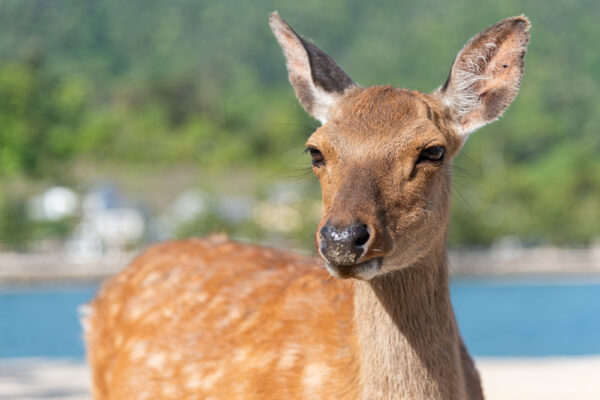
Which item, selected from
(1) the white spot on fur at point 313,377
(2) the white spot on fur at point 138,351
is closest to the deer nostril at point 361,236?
(1) the white spot on fur at point 313,377

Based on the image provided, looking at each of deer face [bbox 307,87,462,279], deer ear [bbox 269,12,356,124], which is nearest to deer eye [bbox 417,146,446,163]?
deer face [bbox 307,87,462,279]

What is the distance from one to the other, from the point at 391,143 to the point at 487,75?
72 centimetres

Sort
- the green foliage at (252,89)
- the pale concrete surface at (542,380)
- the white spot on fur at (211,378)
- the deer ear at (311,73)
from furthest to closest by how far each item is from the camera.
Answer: the green foliage at (252,89) → the pale concrete surface at (542,380) → the white spot on fur at (211,378) → the deer ear at (311,73)

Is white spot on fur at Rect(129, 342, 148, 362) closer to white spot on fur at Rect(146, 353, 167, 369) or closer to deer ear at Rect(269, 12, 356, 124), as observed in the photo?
white spot on fur at Rect(146, 353, 167, 369)

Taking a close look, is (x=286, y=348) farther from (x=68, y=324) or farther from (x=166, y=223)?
(x=166, y=223)

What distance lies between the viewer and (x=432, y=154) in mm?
3348

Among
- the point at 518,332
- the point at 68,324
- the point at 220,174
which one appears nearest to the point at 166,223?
the point at 220,174

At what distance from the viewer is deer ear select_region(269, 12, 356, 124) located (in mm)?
3910

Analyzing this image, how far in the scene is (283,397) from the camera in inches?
143

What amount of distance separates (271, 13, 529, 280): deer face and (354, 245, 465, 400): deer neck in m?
0.17

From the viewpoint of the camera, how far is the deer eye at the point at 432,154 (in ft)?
10.9

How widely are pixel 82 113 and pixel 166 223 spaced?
114 feet

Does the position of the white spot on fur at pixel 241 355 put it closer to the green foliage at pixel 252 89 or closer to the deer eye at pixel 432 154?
the deer eye at pixel 432 154

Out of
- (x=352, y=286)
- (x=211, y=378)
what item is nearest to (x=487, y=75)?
(x=352, y=286)
